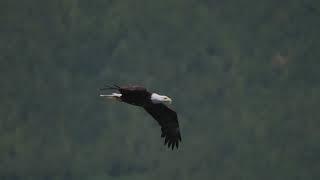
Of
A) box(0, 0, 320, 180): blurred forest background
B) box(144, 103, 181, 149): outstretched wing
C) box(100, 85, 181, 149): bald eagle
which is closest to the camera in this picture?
box(100, 85, 181, 149): bald eagle

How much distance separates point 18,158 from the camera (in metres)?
63.3

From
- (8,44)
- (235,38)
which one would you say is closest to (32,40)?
(8,44)

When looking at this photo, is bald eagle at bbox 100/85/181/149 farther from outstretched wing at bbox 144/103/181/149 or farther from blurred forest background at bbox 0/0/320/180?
blurred forest background at bbox 0/0/320/180

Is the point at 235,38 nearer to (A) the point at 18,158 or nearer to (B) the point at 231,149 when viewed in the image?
(B) the point at 231,149

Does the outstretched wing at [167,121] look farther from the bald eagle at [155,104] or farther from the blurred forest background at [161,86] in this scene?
the blurred forest background at [161,86]

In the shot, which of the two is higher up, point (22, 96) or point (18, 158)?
point (22, 96)

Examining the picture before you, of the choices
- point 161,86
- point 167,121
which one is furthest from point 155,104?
point 161,86

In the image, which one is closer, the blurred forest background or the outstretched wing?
the outstretched wing

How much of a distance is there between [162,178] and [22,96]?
10050 mm

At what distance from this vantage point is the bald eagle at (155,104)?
2160 cm

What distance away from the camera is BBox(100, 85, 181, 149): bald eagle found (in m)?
21.6

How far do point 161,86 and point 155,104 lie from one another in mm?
43331

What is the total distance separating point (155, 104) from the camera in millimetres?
22984

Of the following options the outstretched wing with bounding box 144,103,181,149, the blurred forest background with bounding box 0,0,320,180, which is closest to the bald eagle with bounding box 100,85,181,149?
the outstretched wing with bounding box 144,103,181,149
